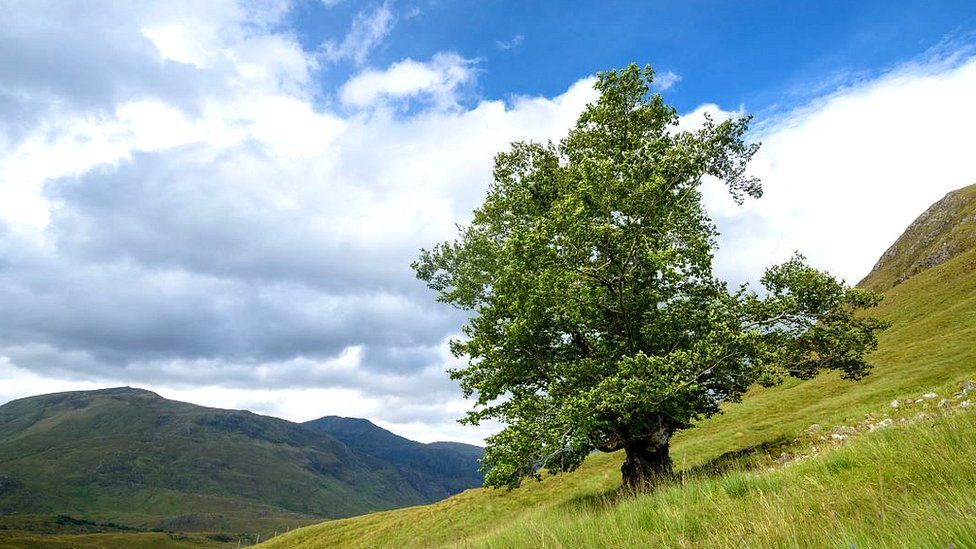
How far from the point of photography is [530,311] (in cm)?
2328

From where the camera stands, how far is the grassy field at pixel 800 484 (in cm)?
557

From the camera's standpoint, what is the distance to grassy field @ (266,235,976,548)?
5574 mm

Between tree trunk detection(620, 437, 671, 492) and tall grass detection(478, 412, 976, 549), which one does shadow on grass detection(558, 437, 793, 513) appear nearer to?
tree trunk detection(620, 437, 671, 492)

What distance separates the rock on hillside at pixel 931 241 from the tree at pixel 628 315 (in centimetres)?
14122

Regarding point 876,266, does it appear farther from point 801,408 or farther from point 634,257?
point 634,257

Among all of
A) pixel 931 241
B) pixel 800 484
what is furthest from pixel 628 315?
pixel 931 241

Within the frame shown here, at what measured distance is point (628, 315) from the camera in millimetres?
23156

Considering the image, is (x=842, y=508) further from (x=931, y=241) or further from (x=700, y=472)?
(x=931, y=241)

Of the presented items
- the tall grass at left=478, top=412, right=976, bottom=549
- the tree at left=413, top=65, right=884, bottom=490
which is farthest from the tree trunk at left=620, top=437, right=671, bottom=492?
the tall grass at left=478, top=412, right=976, bottom=549

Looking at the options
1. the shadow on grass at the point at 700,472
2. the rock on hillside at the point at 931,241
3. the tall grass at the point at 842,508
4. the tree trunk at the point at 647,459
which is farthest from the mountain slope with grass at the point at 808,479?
the rock on hillside at the point at 931,241

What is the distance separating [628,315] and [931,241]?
7087 inches

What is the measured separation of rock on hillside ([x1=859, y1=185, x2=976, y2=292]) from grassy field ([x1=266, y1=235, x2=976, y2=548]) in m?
42.4

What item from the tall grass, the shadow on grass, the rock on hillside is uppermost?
the rock on hillside

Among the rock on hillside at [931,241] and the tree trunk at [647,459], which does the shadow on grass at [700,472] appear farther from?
the rock on hillside at [931,241]
